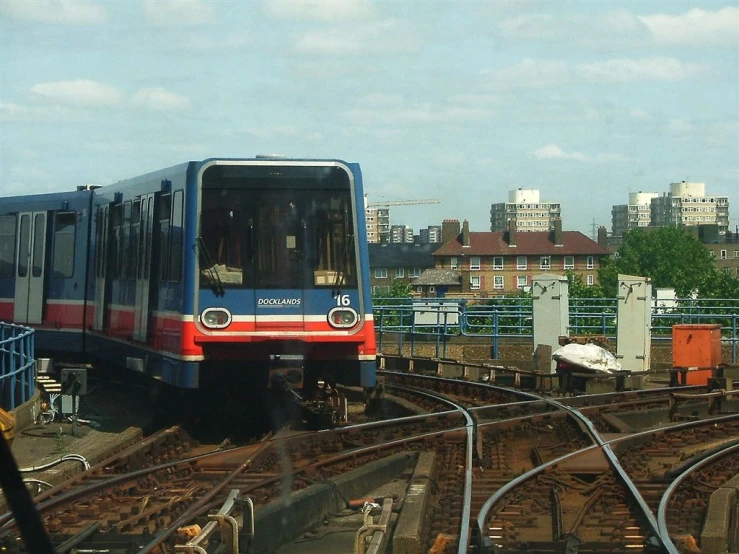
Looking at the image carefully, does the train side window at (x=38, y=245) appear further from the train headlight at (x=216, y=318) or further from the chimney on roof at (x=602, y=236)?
the chimney on roof at (x=602, y=236)

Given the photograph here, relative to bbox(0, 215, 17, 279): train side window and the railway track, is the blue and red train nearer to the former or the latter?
the railway track

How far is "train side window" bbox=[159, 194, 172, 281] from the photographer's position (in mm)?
13719

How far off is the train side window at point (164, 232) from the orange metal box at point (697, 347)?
12071 millimetres

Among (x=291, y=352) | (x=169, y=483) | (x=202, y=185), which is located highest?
(x=202, y=185)

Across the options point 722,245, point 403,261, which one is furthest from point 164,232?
point 722,245

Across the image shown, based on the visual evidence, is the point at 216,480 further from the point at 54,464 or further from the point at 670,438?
the point at 670,438

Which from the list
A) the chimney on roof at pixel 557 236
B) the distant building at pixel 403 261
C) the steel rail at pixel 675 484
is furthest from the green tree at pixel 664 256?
the steel rail at pixel 675 484

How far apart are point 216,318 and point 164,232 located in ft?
5.11

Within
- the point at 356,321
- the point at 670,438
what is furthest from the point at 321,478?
the point at 670,438

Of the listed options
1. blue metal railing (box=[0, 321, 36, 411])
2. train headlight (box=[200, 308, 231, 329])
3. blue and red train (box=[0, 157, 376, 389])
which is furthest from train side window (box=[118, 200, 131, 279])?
train headlight (box=[200, 308, 231, 329])

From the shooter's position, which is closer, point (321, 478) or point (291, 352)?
point (321, 478)

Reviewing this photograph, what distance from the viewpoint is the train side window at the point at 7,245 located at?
2019cm

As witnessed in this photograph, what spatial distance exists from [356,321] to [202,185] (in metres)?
2.20

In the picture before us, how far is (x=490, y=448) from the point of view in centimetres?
1298
